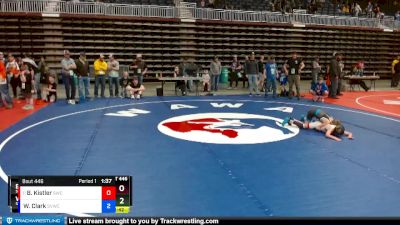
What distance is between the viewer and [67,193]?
2797 millimetres

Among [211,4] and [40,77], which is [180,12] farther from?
[40,77]

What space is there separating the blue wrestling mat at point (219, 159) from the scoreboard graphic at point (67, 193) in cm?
174

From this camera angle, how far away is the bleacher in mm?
20375

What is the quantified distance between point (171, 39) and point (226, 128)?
14567 mm

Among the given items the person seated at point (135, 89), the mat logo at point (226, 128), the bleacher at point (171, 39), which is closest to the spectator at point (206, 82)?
the person seated at point (135, 89)

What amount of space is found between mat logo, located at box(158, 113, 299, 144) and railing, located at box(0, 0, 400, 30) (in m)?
12.7

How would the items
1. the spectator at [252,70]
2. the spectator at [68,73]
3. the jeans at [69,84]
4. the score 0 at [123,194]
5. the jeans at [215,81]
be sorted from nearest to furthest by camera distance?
the score 0 at [123,194]
the spectator at [68,73]
the jeans at [69,84]
the spectator at [252,70]
the jeans at [215,81]

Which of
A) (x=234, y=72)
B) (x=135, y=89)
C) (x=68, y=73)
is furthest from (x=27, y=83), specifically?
(x=234, y=72)

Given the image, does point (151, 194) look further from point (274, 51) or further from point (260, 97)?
point (274, 51)

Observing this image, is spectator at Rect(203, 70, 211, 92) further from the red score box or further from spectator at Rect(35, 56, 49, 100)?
the red score box

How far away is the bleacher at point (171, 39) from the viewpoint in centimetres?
2038

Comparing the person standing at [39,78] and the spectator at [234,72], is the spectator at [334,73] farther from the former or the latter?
the person standing at [39,78]

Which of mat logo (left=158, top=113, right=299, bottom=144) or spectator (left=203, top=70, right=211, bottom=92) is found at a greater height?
spectator (left=203, top=70, right=211, bottom=92)

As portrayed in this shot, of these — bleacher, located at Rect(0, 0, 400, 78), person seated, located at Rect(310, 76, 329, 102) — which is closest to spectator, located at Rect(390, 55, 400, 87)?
bleacher, located at Rect(0, 0, 400, 78)
